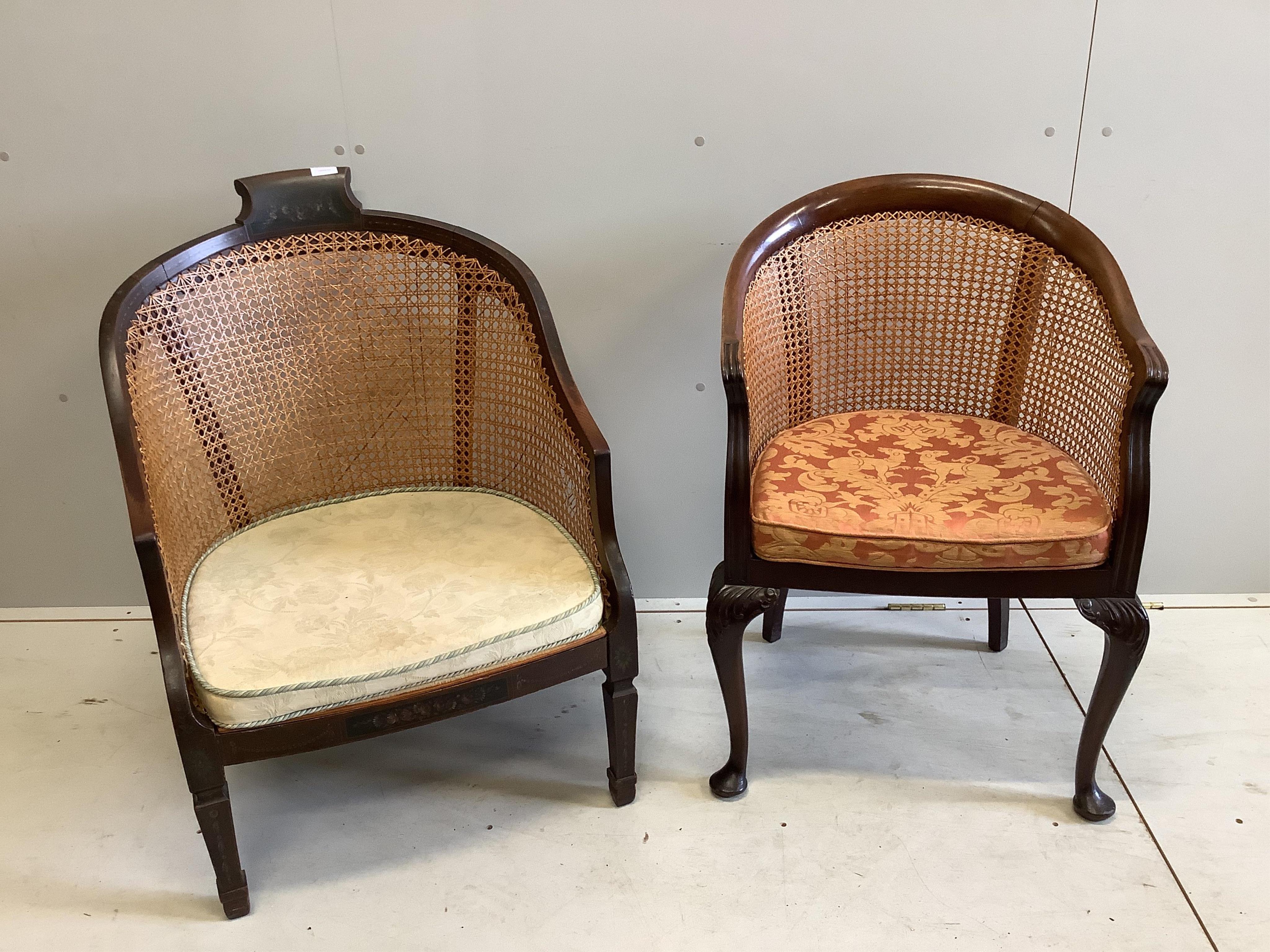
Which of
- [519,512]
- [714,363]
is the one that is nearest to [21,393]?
[519,512]

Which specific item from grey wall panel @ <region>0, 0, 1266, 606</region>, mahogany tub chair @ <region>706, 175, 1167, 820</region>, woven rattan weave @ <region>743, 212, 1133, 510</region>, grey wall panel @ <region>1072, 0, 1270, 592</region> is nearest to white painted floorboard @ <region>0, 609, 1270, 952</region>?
mahogany tub chair @ <region>706, 175, 1167, 820</region>

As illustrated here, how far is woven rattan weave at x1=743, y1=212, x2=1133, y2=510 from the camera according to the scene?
1.75 meters

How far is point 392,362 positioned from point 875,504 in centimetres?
89

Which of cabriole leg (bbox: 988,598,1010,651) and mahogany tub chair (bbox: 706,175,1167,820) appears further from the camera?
cabriole leg (bbox: 988,598,1010,651)

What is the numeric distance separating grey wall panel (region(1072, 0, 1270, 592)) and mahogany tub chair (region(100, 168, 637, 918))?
1.12m

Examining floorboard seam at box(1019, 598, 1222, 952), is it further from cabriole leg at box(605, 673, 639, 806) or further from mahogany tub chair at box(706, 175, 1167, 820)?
cabriole leg at box(605, 673, 639, 806)

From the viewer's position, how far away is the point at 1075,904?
4.97 ft

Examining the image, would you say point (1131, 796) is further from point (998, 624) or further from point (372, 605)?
point (372, 605)

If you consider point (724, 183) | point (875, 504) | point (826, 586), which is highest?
point (724, 183)

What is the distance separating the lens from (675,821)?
169cm

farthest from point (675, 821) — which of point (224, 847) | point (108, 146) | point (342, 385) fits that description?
point (108, 146)

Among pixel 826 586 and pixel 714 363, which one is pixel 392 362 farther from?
pixel 826 586

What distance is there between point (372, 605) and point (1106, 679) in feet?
3.70

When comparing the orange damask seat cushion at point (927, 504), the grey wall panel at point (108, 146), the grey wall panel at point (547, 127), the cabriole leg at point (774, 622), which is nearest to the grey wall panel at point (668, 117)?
the grey wall panel at point (547, 127)
